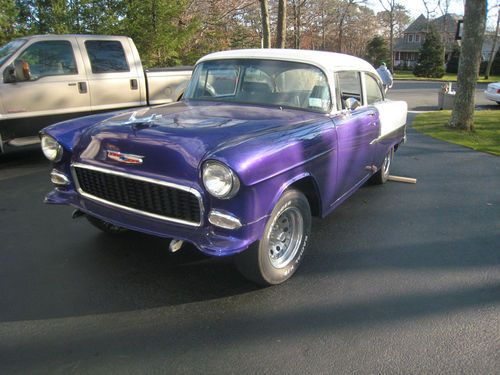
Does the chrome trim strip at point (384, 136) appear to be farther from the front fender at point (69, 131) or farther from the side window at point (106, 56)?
the side window at point (106, 56)

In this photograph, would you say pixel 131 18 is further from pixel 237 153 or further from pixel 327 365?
pixel 327 365

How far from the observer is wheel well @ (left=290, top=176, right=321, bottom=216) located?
10.9 ft

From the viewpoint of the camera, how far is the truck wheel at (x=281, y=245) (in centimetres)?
297

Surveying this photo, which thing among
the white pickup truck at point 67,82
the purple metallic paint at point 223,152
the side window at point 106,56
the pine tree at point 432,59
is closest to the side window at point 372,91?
the purple metallic paint at point 223,152

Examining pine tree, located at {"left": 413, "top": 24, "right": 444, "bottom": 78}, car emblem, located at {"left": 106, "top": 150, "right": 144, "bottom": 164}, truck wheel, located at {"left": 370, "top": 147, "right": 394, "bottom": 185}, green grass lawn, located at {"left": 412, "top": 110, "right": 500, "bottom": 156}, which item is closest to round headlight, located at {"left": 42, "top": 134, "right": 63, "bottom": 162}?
car emblem, located at {"left": 106, "top": 150, "right": 144, "bottom": 164}

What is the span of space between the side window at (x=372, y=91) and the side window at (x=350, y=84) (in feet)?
0.56

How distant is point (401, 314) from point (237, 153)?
1664mm

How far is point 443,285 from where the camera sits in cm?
334

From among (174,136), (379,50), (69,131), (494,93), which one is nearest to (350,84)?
(174,136)

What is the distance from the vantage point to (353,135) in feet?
13.2

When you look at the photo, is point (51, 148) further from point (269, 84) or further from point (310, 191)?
point (310, 191)

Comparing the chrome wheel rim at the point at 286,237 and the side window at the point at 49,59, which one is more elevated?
the side window at the point at 49,59

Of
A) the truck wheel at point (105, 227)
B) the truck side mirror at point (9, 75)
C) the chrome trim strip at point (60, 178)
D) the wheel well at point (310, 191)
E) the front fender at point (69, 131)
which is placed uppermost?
the truck side mirror at point (9, 75)

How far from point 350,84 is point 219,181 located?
102 inches
